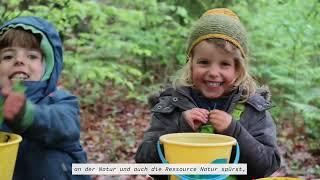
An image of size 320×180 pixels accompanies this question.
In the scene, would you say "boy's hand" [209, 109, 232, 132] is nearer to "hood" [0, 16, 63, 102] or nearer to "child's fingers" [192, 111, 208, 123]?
"child's fingers" [192, 111, 208, 123]

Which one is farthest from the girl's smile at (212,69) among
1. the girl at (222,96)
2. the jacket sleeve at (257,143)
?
the jacket sleeve at (257,143)

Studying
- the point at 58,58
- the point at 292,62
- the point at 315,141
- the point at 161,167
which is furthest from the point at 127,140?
the point at 161,167

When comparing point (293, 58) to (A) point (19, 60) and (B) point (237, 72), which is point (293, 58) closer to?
(B) point (237, 72)

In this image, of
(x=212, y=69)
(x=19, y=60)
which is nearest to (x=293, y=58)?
(x=212, y=69)

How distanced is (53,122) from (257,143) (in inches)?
37.0

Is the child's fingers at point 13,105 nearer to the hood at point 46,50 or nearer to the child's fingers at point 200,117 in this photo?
the hood at point 46,50

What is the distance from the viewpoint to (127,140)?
20.4 ft

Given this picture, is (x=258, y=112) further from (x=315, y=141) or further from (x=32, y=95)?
(x=315, y=141)

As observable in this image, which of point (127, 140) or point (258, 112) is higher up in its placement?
point (258, 112)

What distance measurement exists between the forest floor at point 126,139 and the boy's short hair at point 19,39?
2.34 meters

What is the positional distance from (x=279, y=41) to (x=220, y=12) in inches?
217

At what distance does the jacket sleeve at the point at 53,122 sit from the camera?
7.23ft

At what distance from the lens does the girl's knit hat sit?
2553 mm

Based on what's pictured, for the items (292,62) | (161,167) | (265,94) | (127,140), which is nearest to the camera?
(161,167)
